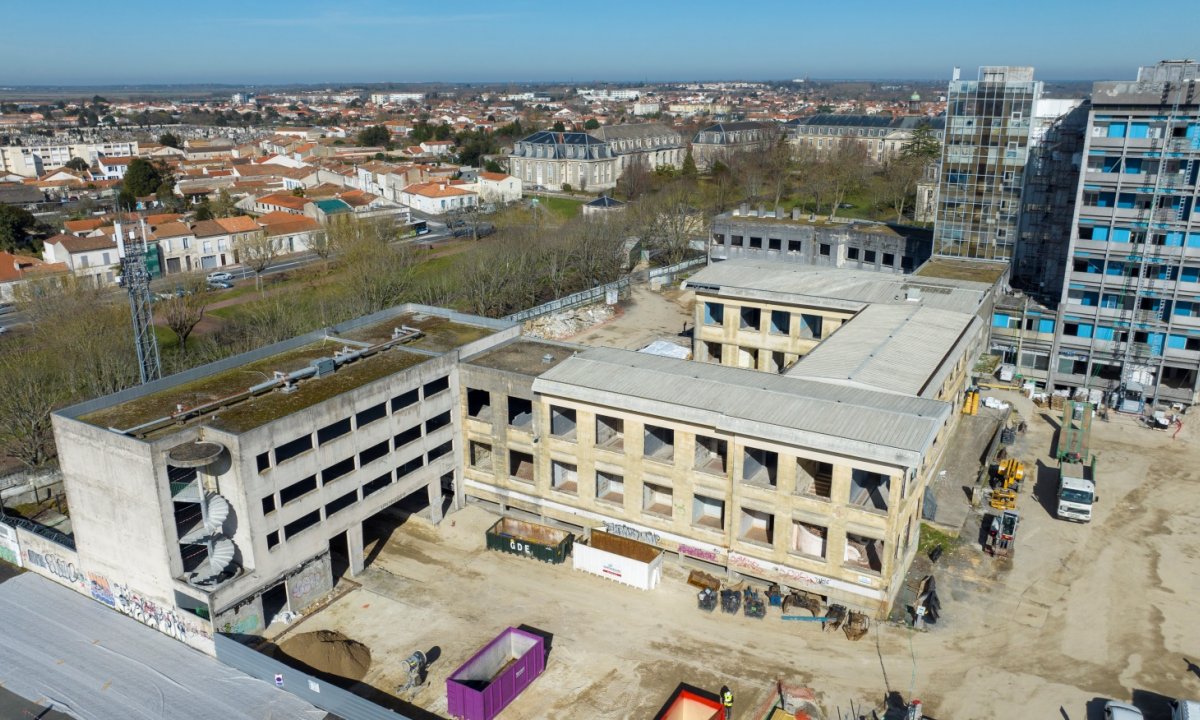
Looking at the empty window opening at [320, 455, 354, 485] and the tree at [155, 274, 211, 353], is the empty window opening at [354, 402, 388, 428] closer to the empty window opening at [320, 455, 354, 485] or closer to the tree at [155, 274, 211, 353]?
the empty window opening at [320, 455, 354, 485]

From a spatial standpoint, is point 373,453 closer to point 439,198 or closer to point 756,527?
point 756,527

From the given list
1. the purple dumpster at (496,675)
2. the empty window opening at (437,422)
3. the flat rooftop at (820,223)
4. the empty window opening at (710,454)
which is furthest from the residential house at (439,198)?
the purple dumpster at (496,675)

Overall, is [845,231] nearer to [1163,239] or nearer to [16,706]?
[1163,239]

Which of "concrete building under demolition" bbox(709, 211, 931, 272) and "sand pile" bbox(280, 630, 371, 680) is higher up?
"concrete building under demolition" bbox(709, 211, 931, 272)

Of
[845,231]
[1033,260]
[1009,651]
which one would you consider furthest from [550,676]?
[845,231]

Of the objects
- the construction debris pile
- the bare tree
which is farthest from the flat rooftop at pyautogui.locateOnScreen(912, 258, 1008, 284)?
the bare tree

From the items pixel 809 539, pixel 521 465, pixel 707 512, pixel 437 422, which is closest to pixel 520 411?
pixel 521 465
